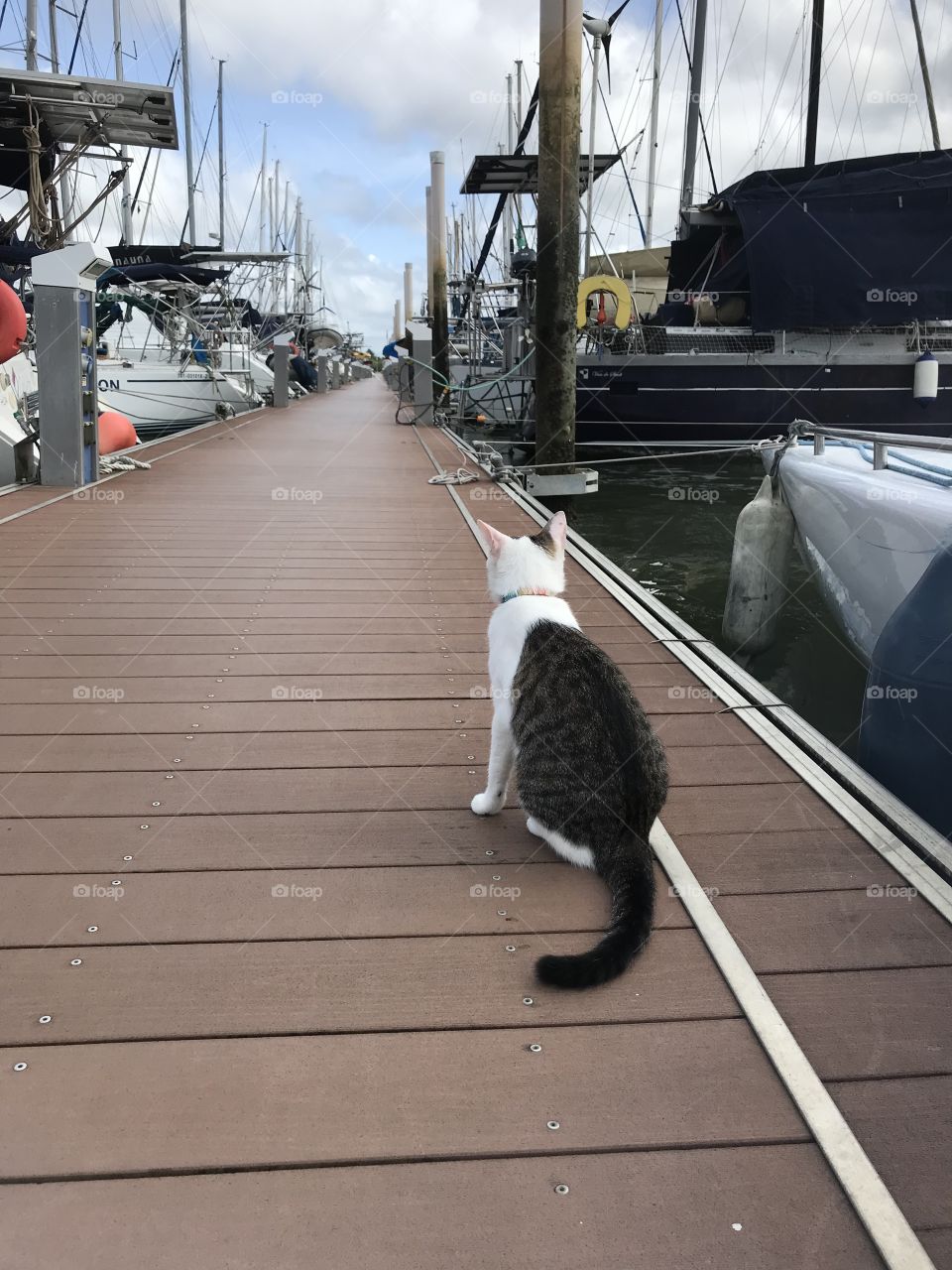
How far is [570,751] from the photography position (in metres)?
2.59

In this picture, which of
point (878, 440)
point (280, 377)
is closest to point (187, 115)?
point (280, 377)

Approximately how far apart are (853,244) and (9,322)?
521 inches

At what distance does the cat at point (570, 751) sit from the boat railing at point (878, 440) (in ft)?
9.24

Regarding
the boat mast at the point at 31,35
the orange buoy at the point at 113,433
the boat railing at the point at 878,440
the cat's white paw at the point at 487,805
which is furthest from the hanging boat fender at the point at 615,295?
the cat's white paw at the point at 487,805

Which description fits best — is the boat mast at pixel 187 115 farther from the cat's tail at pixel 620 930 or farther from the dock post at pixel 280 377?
the cat's tail at pixel 620 930

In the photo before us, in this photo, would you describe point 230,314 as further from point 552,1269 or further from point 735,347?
point 552,1269

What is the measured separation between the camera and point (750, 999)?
2066 mm

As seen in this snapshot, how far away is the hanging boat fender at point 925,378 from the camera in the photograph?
53.4 feet

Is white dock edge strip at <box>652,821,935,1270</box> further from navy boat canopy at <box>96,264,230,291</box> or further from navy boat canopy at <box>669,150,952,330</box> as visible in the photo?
navy boat canopy at <box>96,264,230,291</box>

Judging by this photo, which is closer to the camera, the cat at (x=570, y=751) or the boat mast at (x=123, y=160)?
the cat at (x=570, y=751)

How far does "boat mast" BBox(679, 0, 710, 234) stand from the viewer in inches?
734

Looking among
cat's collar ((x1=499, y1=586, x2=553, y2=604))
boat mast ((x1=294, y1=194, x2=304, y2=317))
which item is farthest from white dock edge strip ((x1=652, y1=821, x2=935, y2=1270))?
boat mast ((x1=294, y1=194, x2=304, y2=317))

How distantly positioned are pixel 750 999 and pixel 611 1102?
0.44m

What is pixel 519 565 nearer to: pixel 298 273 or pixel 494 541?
pixel 494 541
